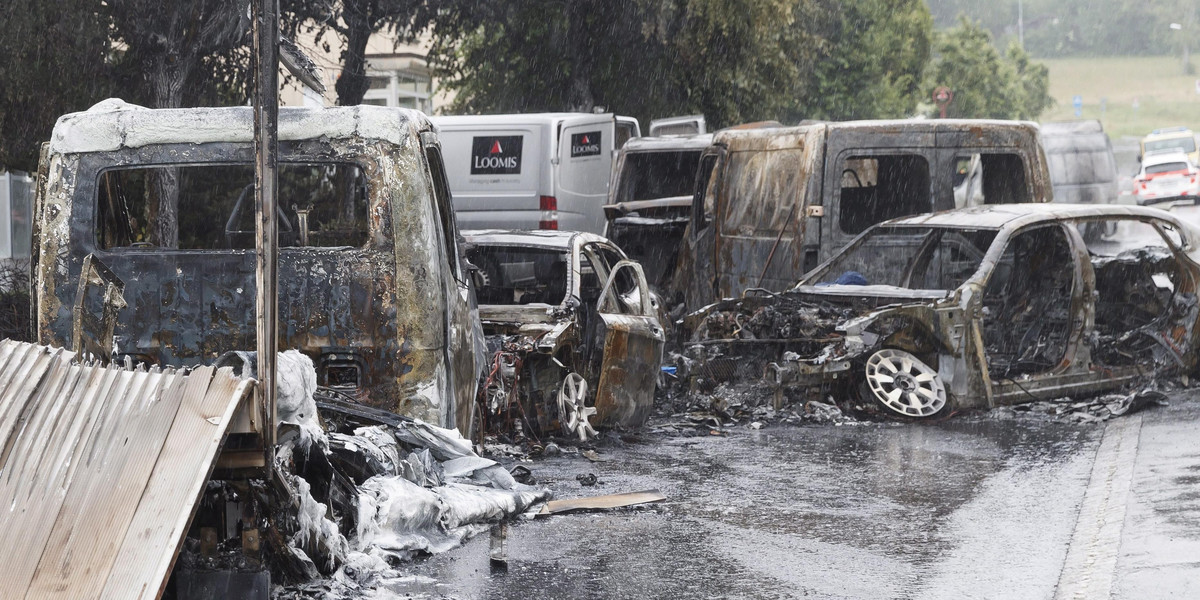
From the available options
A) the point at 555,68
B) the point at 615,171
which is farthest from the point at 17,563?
the point at 555,68

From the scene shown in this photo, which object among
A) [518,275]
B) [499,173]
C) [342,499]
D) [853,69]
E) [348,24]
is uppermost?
[853,69]

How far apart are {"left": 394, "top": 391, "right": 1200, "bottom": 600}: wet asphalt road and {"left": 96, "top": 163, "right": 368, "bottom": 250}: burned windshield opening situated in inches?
79.1

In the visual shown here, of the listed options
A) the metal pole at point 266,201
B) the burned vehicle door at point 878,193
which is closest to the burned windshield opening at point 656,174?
the burned vehicle door at point 878,193

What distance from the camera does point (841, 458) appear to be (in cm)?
880

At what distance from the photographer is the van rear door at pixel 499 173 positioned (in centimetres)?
1589

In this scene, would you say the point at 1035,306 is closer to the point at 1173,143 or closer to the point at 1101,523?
the point at 1101,523

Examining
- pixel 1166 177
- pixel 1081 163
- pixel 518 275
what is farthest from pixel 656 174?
pixel 1166 177

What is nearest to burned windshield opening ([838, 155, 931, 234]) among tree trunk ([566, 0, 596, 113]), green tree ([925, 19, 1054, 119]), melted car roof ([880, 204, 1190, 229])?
melted car roof ([880, 204, 1190, 229])

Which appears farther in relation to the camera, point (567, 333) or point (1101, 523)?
point (567, 333)

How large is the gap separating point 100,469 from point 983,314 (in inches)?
311

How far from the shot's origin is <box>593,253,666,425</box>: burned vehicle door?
30.5 ft

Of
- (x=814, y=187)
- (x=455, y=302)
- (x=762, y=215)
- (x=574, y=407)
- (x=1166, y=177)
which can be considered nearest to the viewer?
(x=455, y=302)

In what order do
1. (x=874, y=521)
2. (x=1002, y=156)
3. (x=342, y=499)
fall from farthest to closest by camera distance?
(x=1002, y=156), (x=874, y=521), (x=342, y=499)

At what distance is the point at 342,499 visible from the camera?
572cm
